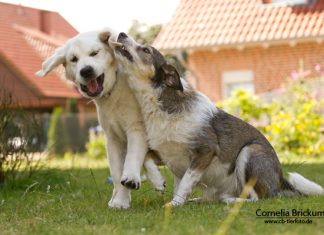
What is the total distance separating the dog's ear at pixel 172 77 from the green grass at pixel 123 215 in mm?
1077

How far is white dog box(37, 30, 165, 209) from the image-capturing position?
5.59 m

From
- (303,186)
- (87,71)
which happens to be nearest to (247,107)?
(303,186)

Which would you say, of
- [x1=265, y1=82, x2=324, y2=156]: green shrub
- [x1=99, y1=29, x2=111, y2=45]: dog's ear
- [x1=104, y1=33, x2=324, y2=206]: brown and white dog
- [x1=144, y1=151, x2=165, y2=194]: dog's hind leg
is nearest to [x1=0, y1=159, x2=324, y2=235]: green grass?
[x1=144, y1=151, x2=165, y2=194]: dog's hind leg

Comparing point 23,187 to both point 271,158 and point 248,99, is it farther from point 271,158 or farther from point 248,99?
point 248,99

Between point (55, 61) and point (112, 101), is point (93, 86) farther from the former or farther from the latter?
point (55, 61)

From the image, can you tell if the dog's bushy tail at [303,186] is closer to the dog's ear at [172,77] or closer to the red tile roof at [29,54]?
the dog's ear at [172,77]

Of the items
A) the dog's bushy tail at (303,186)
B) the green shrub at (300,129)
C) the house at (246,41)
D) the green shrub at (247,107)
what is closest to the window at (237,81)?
the house at (246,41)

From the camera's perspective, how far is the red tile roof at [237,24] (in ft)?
55.1

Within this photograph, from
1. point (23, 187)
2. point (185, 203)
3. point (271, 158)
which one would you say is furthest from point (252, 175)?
point (23, 187)

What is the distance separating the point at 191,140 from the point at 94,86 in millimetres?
983

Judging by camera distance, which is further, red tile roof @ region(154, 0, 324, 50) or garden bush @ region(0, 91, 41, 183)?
red tile roof @ region(154, 0, 324, 50)

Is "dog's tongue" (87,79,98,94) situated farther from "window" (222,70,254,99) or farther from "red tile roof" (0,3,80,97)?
"red tile roof" (0,3,80,97)

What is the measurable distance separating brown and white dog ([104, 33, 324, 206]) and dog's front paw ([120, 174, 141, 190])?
374 mm

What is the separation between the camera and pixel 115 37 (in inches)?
228
